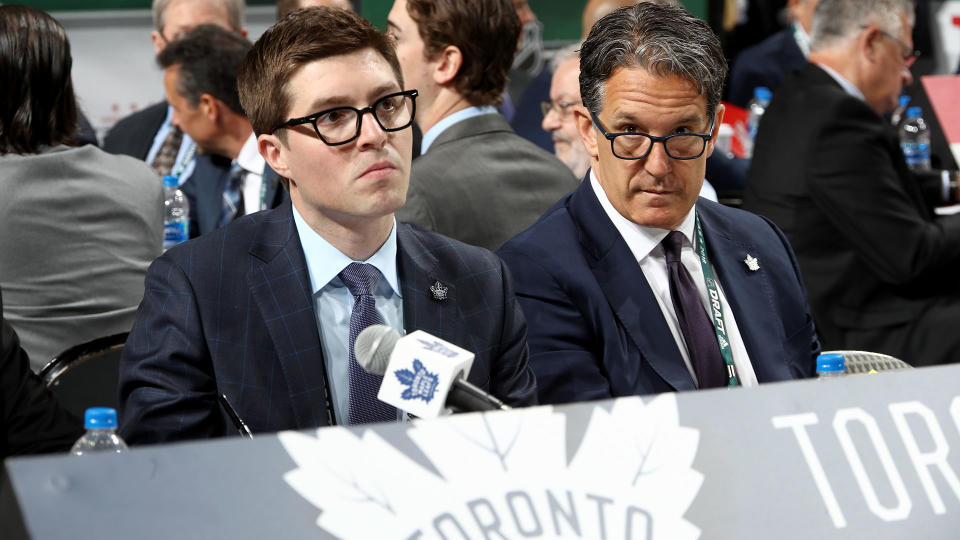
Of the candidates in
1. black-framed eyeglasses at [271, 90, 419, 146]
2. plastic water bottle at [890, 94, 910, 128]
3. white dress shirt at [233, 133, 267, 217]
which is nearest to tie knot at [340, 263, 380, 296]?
black-framed eyeglasses at [271, 90, 419, 146]

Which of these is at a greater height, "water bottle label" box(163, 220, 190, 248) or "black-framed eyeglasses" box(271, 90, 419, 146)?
"black-framed eyeglasses" box(271, 90, 419, 146)

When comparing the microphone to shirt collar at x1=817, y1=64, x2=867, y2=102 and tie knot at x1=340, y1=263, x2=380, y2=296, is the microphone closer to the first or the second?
tie knot at x1=340, y1=263, x2=380, y2=296

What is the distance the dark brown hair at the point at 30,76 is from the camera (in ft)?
10.5

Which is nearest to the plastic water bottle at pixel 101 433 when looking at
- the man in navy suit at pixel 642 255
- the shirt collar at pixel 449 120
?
the man in navy suit at pixel 642 255

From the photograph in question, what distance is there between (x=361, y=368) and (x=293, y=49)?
602mm

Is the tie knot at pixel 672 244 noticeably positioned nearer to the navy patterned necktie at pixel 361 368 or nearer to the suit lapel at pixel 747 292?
the suit lapel at pixel 747 292

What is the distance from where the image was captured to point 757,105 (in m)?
6.55

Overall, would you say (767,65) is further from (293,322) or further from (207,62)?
(293,322)

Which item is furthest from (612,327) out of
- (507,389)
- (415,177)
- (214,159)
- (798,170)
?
(214,159)

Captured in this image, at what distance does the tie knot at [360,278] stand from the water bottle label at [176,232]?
243 cm

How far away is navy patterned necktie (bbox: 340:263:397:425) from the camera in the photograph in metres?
2.17

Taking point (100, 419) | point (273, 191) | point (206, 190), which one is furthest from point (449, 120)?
point (100, 419)

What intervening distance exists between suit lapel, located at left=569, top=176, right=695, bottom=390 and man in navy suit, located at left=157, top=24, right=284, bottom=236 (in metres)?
2.32

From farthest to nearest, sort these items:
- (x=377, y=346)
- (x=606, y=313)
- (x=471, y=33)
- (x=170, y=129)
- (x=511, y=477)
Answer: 1. (x=170, y=129)
2. (x=471, y=33)
3. (x=606, y=313)
4. (x=377, y=346)
5. (x=511, y=477)
